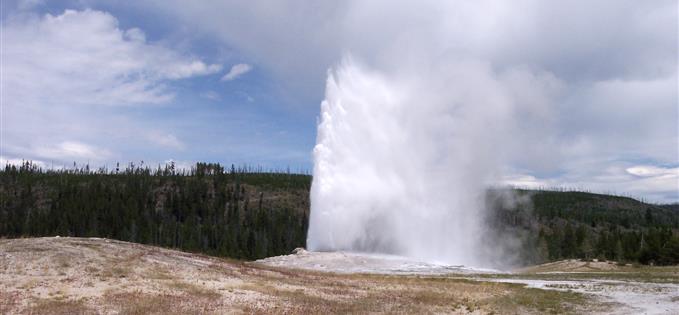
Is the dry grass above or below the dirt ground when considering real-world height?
below

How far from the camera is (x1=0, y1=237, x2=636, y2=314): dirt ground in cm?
2114

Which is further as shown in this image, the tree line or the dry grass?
the tree line

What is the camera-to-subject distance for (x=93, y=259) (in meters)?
29.4

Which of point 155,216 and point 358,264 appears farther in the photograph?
point 155,216

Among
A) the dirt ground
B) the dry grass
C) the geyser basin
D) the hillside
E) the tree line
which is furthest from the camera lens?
the tree line

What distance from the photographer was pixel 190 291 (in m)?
24.5

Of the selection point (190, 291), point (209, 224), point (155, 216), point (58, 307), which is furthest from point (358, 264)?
point (155, 216)

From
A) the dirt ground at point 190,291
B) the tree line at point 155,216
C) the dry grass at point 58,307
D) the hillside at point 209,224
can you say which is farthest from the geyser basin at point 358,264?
the tree line at point 155,216

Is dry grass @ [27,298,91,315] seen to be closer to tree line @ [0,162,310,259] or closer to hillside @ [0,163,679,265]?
hillside @ [0,163,679,265]

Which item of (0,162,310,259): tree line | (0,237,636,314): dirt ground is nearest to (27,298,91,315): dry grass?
(0,237,636,314): dirt ground

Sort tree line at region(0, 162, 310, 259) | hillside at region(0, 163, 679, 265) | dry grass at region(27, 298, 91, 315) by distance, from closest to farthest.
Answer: dry grass at region(27, 298, 91, 315) → hillside at region(0, 163, 679, 265) → tree line at region(0, 162, 310, 259)

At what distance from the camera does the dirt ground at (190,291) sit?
69.4ft

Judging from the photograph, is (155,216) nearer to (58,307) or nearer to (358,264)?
(358,264)

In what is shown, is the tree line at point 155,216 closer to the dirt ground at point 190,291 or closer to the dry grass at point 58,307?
the dirt ground at point 190,291
